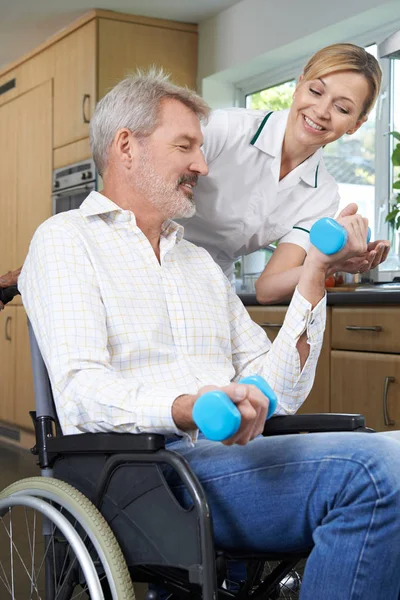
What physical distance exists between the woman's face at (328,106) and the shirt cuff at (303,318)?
71 cm

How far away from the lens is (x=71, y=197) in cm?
516

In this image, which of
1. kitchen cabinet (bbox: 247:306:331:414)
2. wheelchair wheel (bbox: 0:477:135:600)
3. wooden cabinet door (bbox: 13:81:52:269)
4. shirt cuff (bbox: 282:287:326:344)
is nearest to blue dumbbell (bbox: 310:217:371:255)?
shirt cuff (bbox: 282:287:326:344)

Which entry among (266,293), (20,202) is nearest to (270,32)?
(20,202)

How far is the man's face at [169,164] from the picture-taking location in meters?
1.68

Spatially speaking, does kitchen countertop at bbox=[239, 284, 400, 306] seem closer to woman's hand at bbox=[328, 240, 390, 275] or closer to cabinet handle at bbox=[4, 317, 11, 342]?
woman's hand at bbox=[328, 240, 390, 275]

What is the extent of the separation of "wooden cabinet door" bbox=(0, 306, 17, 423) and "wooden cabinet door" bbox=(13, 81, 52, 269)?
1.33 ft

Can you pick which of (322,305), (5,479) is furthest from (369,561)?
(5,479)

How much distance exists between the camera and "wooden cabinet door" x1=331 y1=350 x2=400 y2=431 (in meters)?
2.97

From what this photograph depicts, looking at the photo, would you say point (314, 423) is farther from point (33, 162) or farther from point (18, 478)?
point (33, 162)

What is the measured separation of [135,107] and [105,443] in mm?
708

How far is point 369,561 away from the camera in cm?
114

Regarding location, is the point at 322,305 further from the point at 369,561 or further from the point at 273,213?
the point at 273,213

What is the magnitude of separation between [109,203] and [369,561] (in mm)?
843

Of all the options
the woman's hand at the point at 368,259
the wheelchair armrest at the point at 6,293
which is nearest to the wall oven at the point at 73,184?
the wheelchair armrest at the point at 6,293
